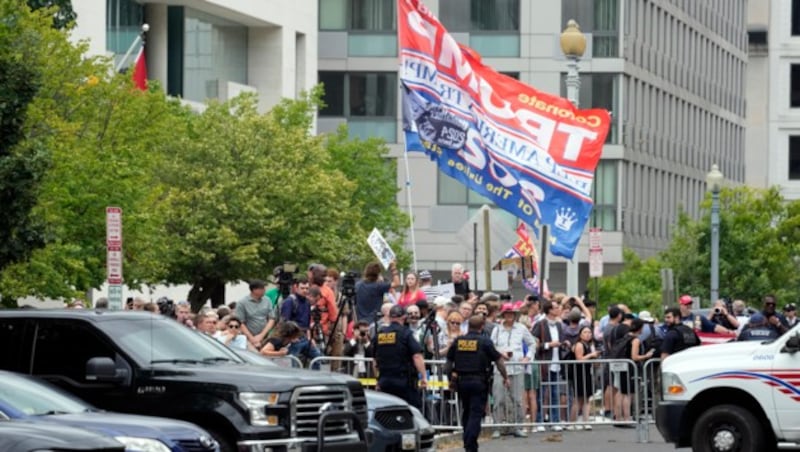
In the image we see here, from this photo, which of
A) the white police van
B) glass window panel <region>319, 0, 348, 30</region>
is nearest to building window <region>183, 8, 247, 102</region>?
glass window panel <region>319, 0, 348, 30</region>

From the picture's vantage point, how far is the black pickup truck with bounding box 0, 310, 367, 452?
17938mm

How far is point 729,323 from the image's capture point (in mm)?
34281

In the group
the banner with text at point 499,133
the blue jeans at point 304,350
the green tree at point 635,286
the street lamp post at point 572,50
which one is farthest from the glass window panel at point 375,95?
the blue jeans at point 304,350

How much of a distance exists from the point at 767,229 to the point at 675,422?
45.9 meters

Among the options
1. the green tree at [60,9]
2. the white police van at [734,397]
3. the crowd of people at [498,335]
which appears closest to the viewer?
the white police van at [734,397]

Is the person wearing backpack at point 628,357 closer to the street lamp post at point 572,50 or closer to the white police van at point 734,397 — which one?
the white police van at point 734,397

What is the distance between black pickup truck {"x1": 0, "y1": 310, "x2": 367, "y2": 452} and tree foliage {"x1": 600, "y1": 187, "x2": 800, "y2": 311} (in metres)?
47.8

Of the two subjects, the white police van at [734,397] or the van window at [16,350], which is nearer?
the van window at [16,350]

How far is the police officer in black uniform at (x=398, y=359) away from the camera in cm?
2291

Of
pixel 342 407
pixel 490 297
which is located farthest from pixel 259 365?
pixel 490 297

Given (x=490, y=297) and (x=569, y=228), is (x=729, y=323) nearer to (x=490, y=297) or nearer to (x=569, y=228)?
(x=569, y=228)

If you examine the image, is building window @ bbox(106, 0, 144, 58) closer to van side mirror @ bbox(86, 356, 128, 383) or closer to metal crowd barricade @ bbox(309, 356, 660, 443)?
metal crowd barricade @ bbox(309, 356, 660, 443)

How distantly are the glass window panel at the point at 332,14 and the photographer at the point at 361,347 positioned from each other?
5165 centimetres

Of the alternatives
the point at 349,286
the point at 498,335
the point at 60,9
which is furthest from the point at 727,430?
the point at 60,9
